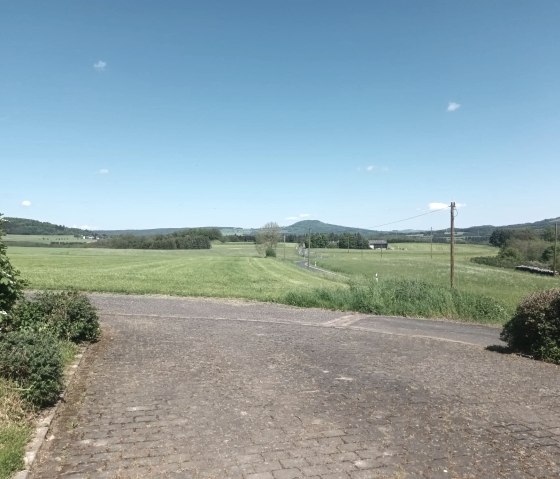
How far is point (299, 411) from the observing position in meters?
5.93

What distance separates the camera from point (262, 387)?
22.8 feet

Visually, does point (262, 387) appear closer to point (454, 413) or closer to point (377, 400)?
point (377, 400)

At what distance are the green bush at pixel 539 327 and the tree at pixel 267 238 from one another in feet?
289

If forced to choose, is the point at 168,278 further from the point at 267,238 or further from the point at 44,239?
the point at 44,239

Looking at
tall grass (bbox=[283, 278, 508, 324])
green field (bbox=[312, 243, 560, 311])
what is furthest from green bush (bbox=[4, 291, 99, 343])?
green field (bbox=[312, 243, 560, 311])

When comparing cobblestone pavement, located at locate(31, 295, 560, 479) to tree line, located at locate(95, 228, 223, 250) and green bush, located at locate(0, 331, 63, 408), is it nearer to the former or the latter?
green bush, located at locate(0, 331, 63, 408)

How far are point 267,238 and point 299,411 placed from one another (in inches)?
3753

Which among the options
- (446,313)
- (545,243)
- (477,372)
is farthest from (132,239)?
(477,372)

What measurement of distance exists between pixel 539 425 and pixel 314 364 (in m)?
3.73

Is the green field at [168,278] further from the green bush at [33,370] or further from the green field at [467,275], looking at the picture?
the green bush at [33,370]

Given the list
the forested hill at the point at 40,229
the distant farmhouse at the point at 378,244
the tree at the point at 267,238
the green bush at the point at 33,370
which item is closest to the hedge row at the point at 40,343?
the green bush at the point at 33,370

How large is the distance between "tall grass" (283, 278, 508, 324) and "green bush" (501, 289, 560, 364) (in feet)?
23.5

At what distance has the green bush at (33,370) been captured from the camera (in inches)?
223

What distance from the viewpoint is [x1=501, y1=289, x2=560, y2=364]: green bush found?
9.74m
